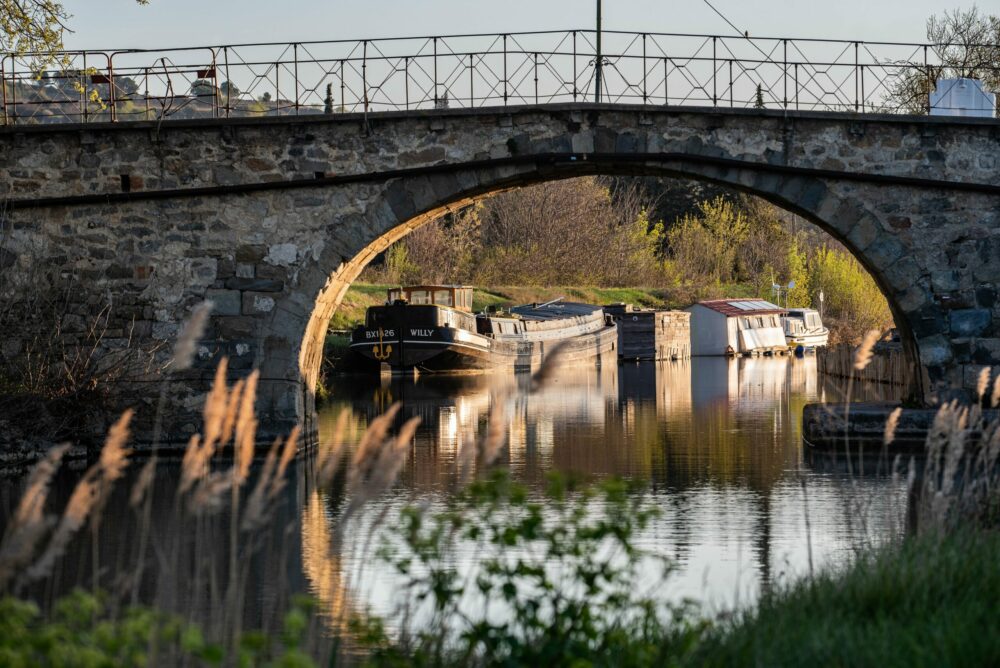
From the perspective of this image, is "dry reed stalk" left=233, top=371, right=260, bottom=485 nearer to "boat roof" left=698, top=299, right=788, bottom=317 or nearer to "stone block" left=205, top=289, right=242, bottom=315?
"stone block" left=205, top=289, right=242, bottom=315

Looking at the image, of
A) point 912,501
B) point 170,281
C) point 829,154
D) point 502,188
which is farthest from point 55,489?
point 829,154

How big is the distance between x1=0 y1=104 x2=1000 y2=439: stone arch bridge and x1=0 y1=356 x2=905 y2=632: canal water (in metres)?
1.75

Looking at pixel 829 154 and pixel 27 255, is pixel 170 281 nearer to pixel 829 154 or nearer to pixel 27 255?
pixel 27 255

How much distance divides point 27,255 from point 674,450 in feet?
23.5

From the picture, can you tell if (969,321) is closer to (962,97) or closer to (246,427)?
(962,97)

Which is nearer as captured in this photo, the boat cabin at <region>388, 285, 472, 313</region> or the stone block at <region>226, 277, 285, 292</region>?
the stone block at <region>226, 277, 285, 292</region>

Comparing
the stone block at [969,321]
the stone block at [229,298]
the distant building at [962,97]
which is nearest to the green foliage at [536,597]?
the stone block at [229,298]

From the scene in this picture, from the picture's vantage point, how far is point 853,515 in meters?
10.4

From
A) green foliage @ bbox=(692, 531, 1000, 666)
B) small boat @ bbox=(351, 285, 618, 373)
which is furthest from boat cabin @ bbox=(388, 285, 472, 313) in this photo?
green foliage @ bbox=(692, 531, 1000, 666)

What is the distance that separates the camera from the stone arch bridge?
14922 millimetres

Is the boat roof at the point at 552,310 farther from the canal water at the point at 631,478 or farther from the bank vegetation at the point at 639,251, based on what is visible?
the canal water at the point at 631,478

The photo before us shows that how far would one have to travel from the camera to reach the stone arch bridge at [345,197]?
14.9m

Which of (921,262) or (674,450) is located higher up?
(921,262)

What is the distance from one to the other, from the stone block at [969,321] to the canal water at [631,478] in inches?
82.7
